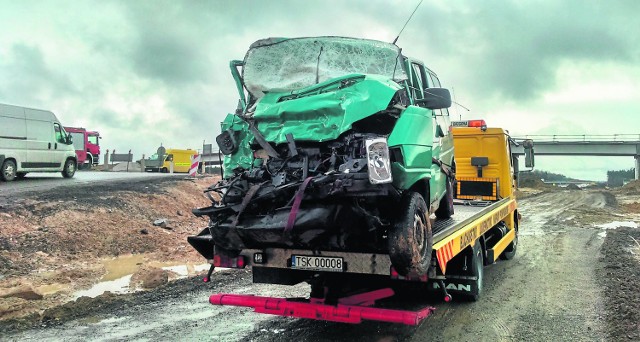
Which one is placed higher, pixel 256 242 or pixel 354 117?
pixel 354 117

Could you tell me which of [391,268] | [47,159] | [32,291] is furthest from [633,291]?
[47,159]

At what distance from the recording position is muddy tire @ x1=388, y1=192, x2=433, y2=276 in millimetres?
3889

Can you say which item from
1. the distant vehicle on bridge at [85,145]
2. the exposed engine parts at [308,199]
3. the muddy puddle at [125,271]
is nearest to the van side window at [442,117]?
the exposed engine parts at [308,199]

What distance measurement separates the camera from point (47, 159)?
57.8 feet

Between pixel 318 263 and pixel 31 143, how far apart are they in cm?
1631

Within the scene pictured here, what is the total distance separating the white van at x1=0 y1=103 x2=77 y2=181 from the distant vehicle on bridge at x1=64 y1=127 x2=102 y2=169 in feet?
44.1

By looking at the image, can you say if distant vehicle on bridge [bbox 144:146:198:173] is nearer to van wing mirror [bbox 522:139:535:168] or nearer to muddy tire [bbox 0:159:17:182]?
muddy tire [bbox 0:159:17:182]

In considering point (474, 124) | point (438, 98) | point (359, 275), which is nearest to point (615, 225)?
point (474, 124)

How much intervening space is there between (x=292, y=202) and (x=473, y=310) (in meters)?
3.48

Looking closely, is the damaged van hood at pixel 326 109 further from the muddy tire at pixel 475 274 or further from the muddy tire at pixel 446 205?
the muddy tire at pixel 475 274

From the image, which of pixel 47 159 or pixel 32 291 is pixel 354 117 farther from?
pixel 47 159

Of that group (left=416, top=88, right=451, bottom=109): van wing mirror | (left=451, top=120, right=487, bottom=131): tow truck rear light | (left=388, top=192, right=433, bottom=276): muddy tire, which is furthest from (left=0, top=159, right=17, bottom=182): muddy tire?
(left=388, top=192, right=433, bottom=276): muddy tire

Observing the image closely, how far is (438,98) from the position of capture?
4.93 m

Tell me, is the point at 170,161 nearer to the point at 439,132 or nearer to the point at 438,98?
the point at 439,132
